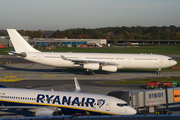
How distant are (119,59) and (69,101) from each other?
31.3 meters

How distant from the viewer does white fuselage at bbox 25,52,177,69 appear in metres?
52.2

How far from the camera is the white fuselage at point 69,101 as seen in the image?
2175cm

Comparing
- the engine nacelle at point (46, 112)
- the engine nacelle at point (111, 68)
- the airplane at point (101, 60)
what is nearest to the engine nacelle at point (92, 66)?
the airplane at point (101, 60)

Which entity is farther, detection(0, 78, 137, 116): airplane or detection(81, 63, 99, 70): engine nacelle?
detection(81, 63, 99, 70): engine nacelle

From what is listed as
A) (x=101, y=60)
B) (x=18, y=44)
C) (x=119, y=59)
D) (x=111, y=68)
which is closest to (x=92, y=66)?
(x=101, y=60)

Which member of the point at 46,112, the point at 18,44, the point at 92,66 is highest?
the point at 18,44

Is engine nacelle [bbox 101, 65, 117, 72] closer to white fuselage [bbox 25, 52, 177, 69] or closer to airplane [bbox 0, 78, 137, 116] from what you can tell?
white fuselage [bbox 25, 52, 177, 69]

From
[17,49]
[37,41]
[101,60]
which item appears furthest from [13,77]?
[37,41]

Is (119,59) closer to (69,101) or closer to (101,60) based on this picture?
(101,60)

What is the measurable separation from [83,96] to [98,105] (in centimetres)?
191

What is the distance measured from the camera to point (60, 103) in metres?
23.0

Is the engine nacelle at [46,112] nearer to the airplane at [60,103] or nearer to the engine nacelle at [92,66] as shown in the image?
the airplane at [60,103]

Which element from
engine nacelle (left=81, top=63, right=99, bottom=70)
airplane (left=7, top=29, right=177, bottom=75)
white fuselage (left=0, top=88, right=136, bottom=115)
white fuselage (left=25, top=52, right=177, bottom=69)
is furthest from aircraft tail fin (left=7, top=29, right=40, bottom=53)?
white fuselage (left=0, top=88, right=136, bottom=115)

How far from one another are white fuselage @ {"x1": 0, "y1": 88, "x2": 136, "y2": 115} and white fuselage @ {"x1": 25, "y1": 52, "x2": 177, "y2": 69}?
2877 cm
